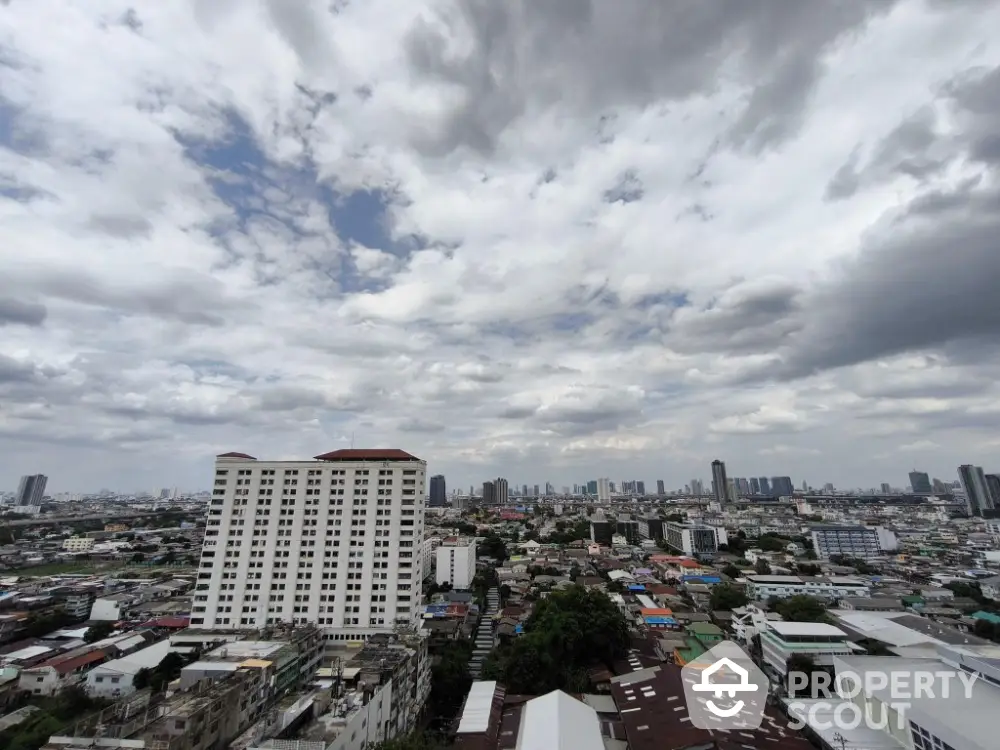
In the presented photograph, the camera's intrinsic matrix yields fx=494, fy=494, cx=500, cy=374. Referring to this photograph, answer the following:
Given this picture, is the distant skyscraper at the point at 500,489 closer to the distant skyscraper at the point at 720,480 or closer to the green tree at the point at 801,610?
the distant skyscraper at the point at 720,480

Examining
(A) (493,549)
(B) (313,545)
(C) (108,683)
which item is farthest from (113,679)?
(A) (493,549)

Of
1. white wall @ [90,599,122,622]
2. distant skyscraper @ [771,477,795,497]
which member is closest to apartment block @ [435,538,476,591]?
white wall @ [90,599,122,622]

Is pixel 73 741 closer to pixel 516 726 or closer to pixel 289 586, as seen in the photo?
pixel 516 726

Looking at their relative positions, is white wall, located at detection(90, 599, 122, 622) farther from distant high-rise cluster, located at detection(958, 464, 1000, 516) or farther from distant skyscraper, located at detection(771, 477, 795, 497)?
distant skyscraper, located at detection(771, 477, 795, 497)

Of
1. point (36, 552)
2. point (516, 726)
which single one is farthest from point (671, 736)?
point (36, 552)

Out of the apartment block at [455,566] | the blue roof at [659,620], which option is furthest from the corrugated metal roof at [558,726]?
the apartment block at [455,566]

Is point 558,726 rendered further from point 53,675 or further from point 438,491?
→ point 438,491
